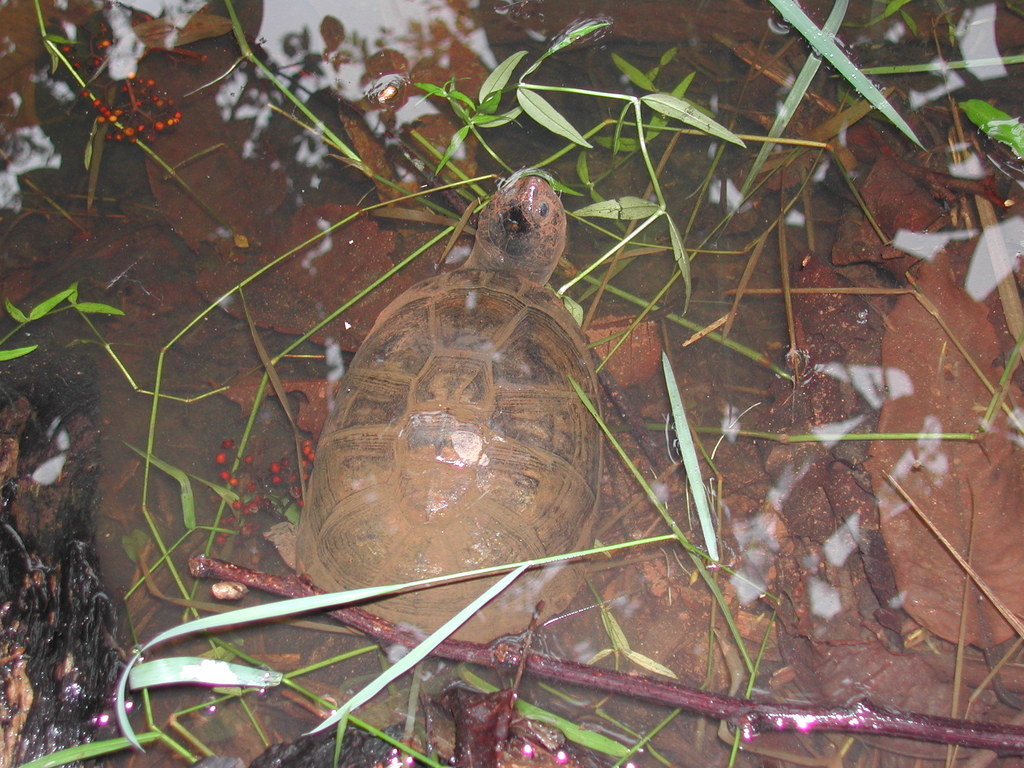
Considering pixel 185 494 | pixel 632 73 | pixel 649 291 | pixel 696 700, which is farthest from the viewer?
pixel 649 291

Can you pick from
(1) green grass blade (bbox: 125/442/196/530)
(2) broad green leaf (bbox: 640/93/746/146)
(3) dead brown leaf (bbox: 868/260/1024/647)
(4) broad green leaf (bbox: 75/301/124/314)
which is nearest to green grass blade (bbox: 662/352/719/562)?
(3) dead brown leaf (bbox: 868/260/1024/647)

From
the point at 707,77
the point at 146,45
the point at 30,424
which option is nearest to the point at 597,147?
the point at 707,77

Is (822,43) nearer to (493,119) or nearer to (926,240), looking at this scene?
(926,240)

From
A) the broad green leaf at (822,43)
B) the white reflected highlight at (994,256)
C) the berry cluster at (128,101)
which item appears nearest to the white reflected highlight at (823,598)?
the white reflected highlight at (994,256)

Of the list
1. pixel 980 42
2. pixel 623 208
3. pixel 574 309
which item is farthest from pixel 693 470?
pixel 980 42

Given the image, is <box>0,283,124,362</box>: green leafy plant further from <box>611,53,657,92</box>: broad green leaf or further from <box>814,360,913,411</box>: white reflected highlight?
<box>814,360,913,411</box>: white reflected highlight

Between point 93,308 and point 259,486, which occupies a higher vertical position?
point 93,308
